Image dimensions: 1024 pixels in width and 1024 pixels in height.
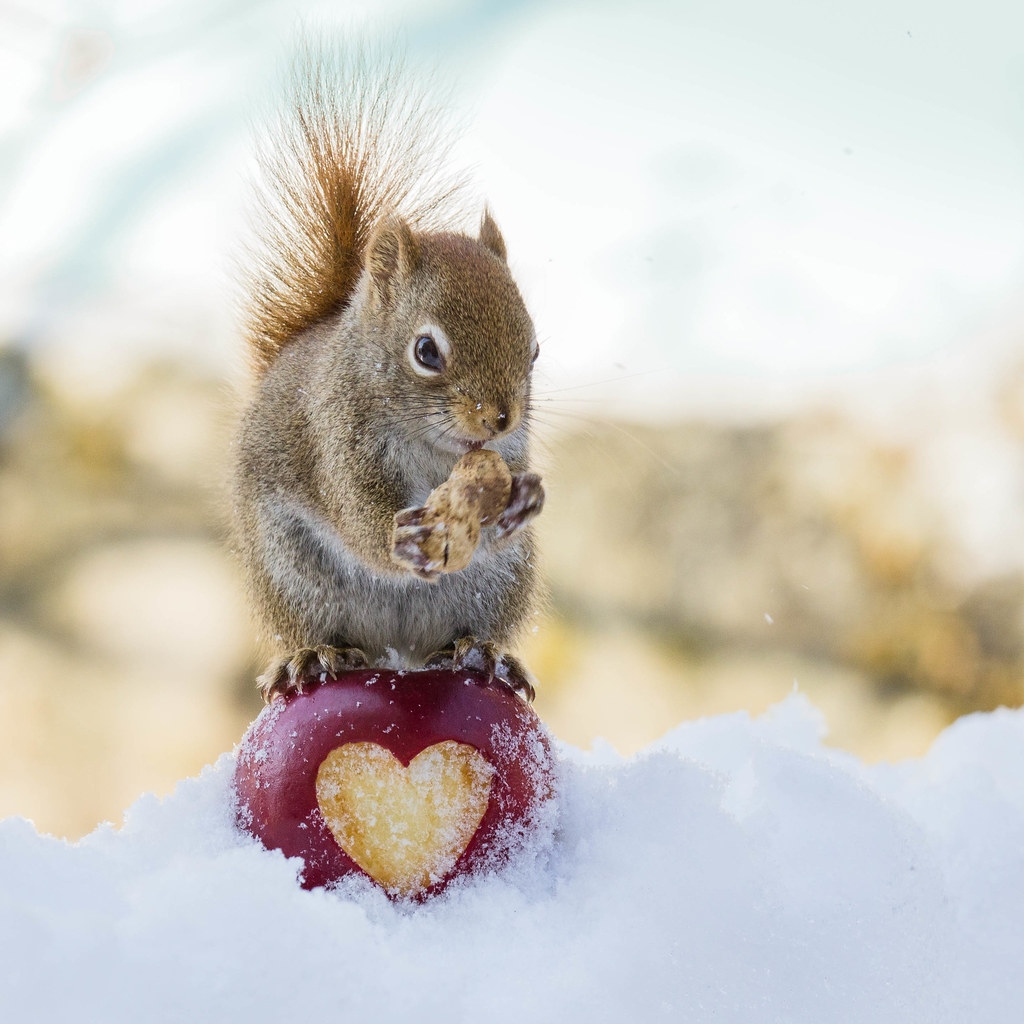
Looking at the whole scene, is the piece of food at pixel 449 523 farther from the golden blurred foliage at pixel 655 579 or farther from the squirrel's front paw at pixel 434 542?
the golden blurred foliage at pixel 655 579

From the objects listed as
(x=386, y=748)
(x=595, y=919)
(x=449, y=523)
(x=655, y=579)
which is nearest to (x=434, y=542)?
(x=449, y=523)

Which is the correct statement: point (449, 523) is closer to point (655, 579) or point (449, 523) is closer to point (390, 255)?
point (390, 255)

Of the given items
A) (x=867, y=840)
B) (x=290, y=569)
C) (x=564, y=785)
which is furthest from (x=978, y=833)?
(x=290, y=569)

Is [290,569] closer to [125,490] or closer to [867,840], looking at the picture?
[867,840]

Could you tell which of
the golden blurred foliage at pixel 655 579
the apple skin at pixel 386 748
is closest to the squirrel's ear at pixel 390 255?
the apple skin at pixel 386 748

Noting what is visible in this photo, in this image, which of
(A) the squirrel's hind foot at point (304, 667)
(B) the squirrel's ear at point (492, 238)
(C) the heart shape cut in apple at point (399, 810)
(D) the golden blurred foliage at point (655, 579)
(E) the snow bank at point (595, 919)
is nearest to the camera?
(E) the snow bank at point (595, 919)

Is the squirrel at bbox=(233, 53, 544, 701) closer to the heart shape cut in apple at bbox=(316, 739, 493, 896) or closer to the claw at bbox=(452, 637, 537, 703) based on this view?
the claw at bbox=(452, 637, 537, 703)
